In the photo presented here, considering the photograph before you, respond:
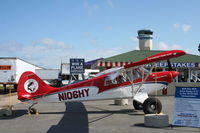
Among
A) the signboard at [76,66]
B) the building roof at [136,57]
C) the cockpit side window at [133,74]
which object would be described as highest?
the building roof at [136,57]

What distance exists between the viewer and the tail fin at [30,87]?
11000mm

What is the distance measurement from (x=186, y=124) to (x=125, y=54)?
64.8ft

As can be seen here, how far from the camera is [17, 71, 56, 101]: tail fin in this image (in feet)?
36.1

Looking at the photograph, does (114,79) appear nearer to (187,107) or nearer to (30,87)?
(30,87)

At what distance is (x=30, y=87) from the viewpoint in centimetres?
1113

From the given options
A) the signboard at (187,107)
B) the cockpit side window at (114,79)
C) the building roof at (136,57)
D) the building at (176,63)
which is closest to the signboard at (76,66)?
the building at (176,63)

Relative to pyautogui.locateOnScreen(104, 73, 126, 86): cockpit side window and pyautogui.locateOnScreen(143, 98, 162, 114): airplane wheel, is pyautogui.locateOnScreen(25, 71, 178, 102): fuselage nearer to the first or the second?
pyautogui.locateOnScreen(104, 73, 126, 86): cockpit side window

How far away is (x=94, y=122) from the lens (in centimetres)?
920

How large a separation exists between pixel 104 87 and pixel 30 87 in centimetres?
349

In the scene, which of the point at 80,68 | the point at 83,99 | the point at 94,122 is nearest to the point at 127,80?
the point at 83,99

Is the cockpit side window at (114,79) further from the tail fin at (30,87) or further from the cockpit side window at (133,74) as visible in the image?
the tail fin at (30,87)

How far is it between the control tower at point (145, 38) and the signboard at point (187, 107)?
37.9 m

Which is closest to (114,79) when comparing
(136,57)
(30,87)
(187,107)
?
(30,87)

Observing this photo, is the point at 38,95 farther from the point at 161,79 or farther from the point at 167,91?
the point at 167,91
